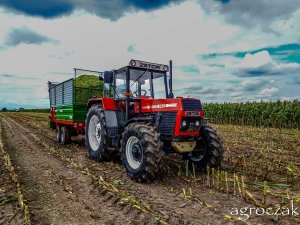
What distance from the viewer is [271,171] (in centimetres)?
685

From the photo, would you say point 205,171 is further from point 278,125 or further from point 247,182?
point 278,125

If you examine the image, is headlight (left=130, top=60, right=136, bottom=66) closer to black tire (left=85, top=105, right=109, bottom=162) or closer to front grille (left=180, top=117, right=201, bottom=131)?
black tire (left=85, top=105, right=109, bottom=162)

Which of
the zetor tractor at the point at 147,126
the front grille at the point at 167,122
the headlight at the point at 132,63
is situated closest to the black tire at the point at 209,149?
the zetor tractor at the point at 147,126

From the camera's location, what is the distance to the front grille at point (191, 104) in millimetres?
6294

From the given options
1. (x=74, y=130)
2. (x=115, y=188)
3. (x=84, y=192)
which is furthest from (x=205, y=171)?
Result: (x=74, y=130)

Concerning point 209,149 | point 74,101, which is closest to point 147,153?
point 209,149

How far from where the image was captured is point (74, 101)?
410 inches

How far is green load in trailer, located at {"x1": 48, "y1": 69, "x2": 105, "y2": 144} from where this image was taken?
34.2ft

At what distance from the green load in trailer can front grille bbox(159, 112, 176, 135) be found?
471cm

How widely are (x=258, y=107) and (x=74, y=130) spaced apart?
16.5 meters

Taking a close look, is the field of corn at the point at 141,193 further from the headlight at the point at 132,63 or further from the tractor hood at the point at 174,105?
the headlight at the point at 132,63

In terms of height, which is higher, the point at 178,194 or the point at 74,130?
the point at 74,130

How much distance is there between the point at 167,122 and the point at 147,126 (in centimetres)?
59

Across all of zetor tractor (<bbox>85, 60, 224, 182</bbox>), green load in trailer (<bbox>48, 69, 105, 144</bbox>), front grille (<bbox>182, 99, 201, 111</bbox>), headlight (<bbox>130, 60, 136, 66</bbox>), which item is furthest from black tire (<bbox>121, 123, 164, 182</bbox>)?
green load in trailer (<bbox>48, 69, 105, 144</bbox>)
